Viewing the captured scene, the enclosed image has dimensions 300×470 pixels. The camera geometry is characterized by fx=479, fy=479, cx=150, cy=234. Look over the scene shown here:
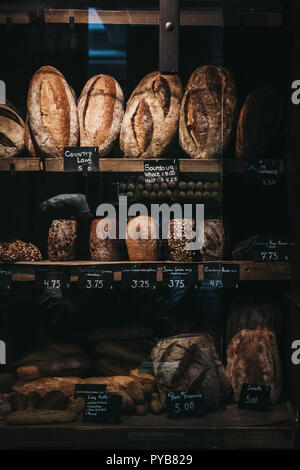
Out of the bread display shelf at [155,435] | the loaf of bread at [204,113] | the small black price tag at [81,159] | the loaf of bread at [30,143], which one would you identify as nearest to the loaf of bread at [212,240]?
the loaf of bread at [204,113]

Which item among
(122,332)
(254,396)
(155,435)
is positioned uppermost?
(122,332)

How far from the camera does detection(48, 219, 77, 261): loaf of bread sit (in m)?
2.10

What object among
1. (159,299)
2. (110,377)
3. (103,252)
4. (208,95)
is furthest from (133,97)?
(110,377)

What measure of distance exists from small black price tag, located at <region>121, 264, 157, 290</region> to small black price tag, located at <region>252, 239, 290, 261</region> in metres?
0.45

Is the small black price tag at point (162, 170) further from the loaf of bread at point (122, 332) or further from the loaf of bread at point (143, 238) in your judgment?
the loaf of bread at point (122, 332)

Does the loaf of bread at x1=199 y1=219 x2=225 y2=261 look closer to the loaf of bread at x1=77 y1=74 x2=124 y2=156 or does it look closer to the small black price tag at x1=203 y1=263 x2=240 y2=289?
the small black price tag at x1=203 y1=263 x2=240 y2=289

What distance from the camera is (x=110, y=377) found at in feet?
6.82

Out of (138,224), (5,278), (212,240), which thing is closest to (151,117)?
(138,224)

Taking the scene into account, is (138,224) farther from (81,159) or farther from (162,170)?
(81,159)

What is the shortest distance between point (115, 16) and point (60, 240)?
3.25ft

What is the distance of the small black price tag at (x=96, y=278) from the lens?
2.02 m

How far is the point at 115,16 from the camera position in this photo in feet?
6.71

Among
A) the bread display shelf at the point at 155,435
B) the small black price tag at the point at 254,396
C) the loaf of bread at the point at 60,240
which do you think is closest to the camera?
the bread display shelf at the point at 155,435

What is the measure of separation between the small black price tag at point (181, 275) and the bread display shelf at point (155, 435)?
1.79 ft
